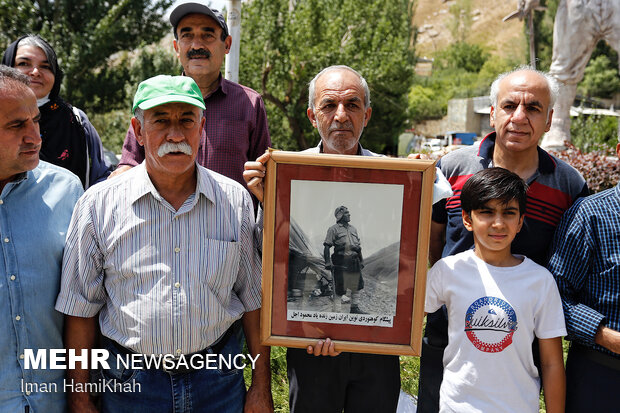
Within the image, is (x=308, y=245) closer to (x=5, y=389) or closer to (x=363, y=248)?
(x=363, y=248)

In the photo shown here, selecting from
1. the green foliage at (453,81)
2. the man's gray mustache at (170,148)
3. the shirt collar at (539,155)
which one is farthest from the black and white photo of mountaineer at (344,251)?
the green foliage at (453,81)

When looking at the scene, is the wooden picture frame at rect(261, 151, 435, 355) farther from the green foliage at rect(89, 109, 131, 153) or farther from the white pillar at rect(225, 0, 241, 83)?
the green foliage at rect(89, 109, 131, 153)

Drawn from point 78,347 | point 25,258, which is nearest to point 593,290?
point 78,347

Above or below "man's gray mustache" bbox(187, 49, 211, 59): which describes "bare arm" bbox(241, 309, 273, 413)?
below

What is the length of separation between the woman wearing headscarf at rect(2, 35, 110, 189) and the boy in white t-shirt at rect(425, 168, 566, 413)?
2451mm

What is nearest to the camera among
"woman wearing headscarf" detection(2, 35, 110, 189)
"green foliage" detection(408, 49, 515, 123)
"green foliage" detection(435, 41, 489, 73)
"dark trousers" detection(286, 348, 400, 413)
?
"dark trousers" detection(286, 348, 400, 413)

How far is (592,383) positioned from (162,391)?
199cm

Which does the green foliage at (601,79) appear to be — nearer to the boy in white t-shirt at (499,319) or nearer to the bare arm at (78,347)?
the boy in white t-shirt at (499,319)

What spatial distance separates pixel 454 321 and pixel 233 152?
5.58 feet

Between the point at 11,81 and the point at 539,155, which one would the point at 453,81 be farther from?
the point at 11,81

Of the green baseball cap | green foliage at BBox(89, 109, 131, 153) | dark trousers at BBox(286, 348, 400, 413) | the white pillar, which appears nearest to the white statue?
the white pillar

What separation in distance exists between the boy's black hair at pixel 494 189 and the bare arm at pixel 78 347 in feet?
6.15

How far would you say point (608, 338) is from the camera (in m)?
2.31

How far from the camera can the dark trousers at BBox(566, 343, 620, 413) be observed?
94.0 inches
